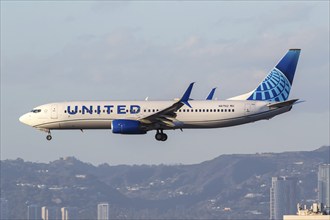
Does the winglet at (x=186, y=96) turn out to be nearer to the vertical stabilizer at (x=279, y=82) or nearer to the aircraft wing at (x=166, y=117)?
the aircraft wing at (x=166, y=117)

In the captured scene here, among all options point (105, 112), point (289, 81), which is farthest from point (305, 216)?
point (105, 112)

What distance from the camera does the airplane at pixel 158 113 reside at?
142500mm

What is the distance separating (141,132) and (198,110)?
7.39 m

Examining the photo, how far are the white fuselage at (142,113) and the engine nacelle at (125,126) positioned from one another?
1.69 m

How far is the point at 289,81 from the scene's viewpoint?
15225 centimetres

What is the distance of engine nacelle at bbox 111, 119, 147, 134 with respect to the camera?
142250 mm

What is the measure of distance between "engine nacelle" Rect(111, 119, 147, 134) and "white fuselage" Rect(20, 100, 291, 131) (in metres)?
1.69

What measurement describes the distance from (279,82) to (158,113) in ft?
58.9

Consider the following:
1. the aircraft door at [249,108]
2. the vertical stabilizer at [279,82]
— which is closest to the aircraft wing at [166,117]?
the aircraft door at [249,108]

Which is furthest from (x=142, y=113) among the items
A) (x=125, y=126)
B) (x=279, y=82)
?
(x=279, y=82)

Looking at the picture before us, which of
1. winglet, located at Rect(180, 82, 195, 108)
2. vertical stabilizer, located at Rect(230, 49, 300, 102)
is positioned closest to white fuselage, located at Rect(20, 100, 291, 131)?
winglet, located at Rect(180, 82, 195, 108)

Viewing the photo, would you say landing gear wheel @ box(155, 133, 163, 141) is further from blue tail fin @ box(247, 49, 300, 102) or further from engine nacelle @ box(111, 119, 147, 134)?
blue tail fin @ box(247, 49, 300, 102)

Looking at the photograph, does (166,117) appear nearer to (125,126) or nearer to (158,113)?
(158,113)

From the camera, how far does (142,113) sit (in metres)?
145
